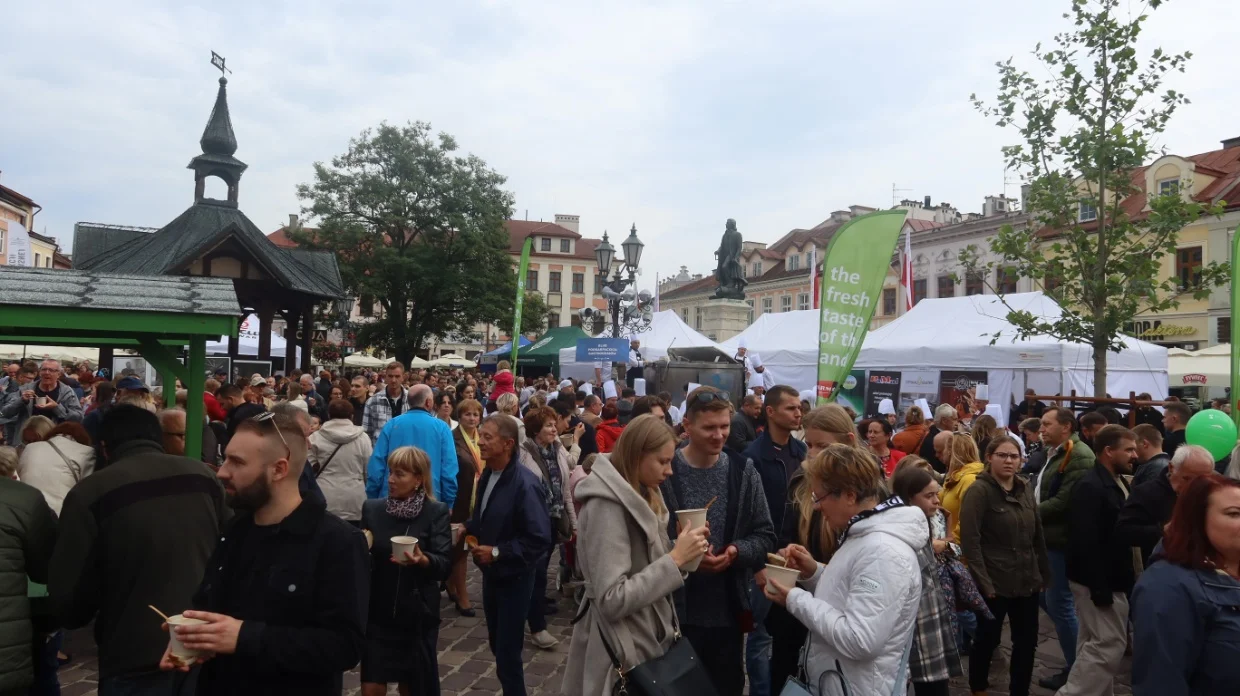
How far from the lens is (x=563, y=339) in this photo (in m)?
27.0

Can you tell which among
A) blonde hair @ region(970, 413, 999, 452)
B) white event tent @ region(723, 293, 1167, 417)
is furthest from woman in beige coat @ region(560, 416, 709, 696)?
white event tent @ region(723, 293, 1167, 417)

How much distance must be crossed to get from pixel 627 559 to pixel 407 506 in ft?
6.23

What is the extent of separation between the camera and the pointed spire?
59.1ft

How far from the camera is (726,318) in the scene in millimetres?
26297

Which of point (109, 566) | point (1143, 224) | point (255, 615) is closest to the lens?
point (255, 615)

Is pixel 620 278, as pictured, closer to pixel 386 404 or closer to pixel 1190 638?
pixel 386 404

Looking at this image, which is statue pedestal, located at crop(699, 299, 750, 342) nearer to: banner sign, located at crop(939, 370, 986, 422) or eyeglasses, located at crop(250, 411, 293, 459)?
banner sign, located at crop(939, 370, 986, 422)

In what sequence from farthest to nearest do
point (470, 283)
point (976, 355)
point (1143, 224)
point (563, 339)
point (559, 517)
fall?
point (470, 283) < point (563, 339) < point (976, 355) < point (1143, 224) < point (559, 517)

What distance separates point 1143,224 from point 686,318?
52374 mm

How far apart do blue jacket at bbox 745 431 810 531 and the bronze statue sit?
→ 21543mm

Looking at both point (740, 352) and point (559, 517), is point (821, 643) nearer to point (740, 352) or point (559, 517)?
point (559, 517)

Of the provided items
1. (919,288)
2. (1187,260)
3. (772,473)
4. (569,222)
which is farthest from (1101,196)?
(569,222)

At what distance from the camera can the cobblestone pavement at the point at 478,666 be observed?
5.31 meters

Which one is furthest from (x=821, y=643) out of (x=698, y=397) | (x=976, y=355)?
(x=976, y=355)
